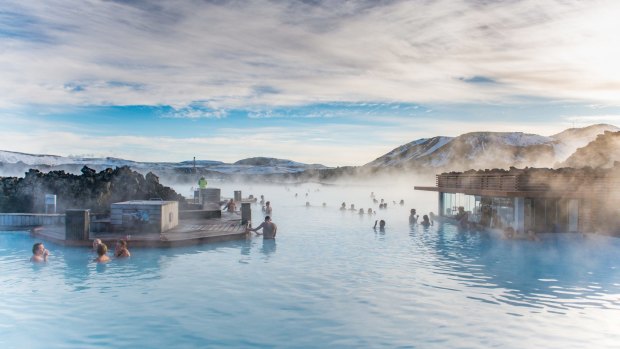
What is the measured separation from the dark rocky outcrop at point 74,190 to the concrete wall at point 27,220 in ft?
17.0

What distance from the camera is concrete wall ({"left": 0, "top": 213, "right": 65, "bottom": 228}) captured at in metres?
29.1

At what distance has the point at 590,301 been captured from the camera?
15.1m

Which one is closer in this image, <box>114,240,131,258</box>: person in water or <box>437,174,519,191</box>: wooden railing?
<box>114,240,131,258</box>: person in water

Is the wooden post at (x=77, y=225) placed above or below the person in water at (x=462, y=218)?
above

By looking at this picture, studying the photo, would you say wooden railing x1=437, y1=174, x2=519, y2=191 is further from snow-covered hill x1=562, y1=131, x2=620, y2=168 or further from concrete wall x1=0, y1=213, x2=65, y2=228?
snow-covered hill x1=562, y1=131, x2=620, y2=168

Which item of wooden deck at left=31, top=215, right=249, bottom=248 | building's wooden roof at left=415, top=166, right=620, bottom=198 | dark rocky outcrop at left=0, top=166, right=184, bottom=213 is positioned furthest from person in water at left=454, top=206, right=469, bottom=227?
dark rocky outcrop at left=0, top=166, right=184, bottom=213

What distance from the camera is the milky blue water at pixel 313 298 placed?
11766 millimetres

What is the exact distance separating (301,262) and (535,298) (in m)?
9.42

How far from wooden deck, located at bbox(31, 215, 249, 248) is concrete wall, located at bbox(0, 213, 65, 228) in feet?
6.58

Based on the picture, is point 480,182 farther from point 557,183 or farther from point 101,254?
point 101,254

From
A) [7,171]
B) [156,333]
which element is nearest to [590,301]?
[156,333]

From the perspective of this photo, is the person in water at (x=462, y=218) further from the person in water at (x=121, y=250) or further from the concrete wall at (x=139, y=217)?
the person in water at (x=121, y=250)

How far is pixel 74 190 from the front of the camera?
37.2 meters

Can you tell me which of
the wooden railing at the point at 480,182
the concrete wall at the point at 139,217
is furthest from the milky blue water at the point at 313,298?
the wooden railing at the point at 480,182
